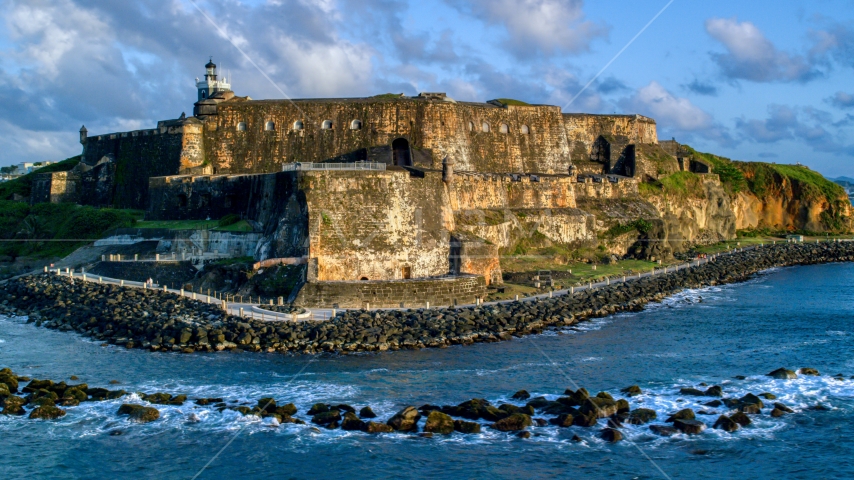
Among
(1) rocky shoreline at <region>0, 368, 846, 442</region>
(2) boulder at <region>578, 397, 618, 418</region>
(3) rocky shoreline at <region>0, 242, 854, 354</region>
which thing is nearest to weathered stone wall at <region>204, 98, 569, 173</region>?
(3) rocky shoreline at <region>0, 242, 854, 354</region>

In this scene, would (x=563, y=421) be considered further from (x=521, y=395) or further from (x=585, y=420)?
(x=521, y=395)

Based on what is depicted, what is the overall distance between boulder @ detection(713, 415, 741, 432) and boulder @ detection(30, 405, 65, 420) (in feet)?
49.7

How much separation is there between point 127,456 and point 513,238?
2663cm

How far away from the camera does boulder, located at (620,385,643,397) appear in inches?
833

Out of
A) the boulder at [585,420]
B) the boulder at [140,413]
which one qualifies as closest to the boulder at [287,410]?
the boulder at [140,413]

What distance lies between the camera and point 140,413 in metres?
19.5

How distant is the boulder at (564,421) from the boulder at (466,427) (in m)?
1.77

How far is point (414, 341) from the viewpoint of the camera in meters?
26.8

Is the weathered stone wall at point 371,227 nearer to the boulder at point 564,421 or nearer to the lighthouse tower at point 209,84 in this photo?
the boulder at point 564,421

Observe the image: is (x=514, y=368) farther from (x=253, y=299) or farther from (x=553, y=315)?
(x=253, y=299)

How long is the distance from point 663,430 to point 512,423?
10.8 ft

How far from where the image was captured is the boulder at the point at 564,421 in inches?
741

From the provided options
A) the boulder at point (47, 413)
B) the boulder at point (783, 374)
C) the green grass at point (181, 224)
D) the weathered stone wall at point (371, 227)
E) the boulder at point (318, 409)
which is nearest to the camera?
the boulder at point (318, 409)

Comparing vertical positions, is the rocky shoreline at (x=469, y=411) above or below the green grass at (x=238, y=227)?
below
